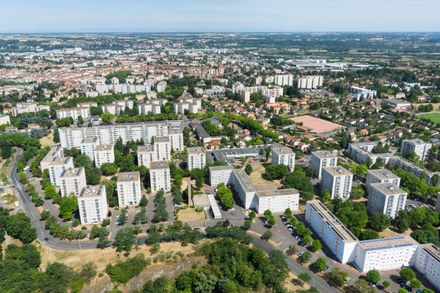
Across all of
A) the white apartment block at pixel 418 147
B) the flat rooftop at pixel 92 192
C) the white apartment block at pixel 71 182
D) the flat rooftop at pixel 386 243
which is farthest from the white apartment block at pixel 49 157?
the white apartment block at pixel 418 147

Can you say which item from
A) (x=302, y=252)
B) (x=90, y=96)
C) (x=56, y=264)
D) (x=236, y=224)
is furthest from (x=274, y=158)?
(x=90, y=96)

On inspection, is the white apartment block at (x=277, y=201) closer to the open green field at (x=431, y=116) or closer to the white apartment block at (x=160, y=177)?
the white apartment block at (x=160, y=177)

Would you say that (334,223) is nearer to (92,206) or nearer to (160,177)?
(160,177)

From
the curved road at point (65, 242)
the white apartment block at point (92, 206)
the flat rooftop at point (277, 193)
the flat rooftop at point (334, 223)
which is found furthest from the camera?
the flat rooftop at point (277, 193)

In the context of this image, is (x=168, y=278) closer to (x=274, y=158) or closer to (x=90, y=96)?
(x=274, y=158)

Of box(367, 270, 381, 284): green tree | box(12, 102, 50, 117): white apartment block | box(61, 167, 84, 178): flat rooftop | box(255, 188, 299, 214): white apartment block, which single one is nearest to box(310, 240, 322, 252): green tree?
box(367, 270, 381, 284): green tree

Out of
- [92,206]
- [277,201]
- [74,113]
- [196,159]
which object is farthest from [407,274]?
[74,113]
